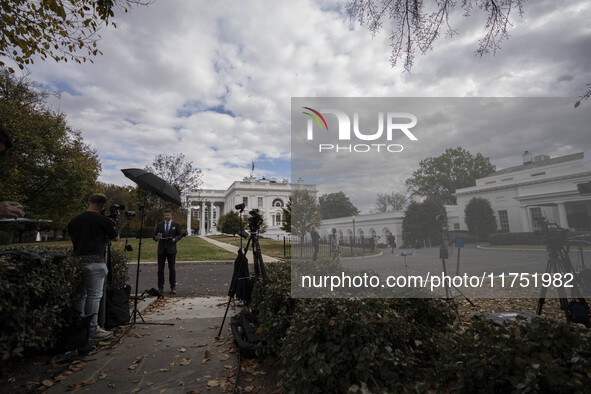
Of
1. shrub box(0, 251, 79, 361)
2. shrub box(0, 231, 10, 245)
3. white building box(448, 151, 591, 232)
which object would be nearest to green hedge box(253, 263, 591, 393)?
white building box(448, 151, 591, 232)

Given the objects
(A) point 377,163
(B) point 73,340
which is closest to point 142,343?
(B) point 73,340

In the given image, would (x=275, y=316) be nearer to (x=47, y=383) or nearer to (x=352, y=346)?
→ (x=352, y=346)

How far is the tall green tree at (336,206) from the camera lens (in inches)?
94.7

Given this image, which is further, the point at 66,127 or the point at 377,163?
the point at 66,127

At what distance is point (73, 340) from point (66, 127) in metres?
23.2

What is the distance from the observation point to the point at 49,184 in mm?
19125

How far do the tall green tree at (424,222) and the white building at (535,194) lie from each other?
127 mm

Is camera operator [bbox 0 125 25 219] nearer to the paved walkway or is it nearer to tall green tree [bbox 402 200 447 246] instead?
the paved walkway

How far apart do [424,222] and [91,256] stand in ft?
13.2

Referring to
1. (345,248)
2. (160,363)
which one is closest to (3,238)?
(160,363)

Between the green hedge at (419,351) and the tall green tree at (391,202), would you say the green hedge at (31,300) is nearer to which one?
the green hedge at (419,351)

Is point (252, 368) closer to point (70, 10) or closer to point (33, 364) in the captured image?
point (33, 364)

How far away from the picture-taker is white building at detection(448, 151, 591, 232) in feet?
6.76

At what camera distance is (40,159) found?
1838cm
